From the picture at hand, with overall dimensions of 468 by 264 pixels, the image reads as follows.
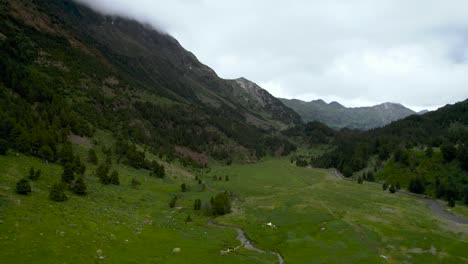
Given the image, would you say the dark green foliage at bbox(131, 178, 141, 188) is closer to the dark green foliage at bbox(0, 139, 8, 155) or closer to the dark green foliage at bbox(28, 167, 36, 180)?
the dark green foliage at bbox(28, 167, 36, 180)

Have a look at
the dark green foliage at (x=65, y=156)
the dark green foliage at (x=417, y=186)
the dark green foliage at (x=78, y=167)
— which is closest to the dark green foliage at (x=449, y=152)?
the dark green foliage at (x=417, y=186)

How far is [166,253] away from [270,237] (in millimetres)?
32534

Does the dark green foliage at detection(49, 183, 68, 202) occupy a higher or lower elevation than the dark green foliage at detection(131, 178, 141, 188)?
higher

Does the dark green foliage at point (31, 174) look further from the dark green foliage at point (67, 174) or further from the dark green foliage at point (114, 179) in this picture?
the dark green foliage at point (114, 179)

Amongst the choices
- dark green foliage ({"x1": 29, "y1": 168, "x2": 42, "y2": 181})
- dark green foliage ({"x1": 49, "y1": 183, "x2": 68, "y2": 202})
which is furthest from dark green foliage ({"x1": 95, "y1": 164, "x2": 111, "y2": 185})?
dark green foliage ({"x1": 49, "y1": 183, "x2": 68, "y2": 202})

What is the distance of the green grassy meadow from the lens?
56219mm

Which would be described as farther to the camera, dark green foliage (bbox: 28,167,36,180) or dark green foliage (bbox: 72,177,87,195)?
dark green foliage (bbox: 72,177,87,195)

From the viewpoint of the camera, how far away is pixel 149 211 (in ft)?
321

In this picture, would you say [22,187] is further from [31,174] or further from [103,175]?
[103,175]

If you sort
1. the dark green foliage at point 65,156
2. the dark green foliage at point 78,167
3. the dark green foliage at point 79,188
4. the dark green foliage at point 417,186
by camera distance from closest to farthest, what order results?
the dark green foliage at point 79,188 → the dark green foliage at point 78,167 → the dark green foliage at point 65,156 → the dark green foliage at point 417,186

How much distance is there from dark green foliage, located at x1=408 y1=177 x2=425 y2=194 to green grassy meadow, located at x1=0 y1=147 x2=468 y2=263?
36459mm

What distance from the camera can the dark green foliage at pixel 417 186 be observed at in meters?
166

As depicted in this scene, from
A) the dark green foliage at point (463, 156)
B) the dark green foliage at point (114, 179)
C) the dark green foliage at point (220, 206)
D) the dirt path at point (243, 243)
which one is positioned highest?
the dark green foliage at point (463, 156)

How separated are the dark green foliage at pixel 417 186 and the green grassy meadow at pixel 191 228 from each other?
36459mm
